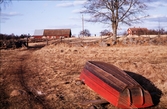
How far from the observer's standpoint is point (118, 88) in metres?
6.39

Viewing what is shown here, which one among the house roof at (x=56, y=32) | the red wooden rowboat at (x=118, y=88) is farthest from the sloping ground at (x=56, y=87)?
the house roof at (x=56, y=32)

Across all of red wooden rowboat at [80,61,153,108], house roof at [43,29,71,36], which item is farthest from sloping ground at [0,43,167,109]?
house roof at [43,29,71,36]

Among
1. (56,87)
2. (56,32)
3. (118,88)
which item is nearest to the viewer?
(118,88)

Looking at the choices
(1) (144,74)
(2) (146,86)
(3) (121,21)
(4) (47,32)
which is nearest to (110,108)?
(2) (146,86)

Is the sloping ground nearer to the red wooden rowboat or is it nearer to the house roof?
the red wooden rowboat

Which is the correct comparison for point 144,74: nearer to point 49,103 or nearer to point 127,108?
point 127,108

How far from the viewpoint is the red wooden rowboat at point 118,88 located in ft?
20.3

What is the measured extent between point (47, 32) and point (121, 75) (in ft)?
238

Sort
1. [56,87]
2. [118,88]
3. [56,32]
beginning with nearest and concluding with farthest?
[118,88]
[56,87]
[56,32]

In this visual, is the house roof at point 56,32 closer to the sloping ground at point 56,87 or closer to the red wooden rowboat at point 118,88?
the sloping ground at point 56,87

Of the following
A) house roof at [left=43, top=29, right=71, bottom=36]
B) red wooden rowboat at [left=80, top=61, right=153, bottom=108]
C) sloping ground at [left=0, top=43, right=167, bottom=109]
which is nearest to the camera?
red wooden rowboat at [left=80, top=61, right=153, bottom=108]

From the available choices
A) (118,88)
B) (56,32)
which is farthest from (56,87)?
(56,32)

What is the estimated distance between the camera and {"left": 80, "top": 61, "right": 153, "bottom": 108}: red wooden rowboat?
6188 mm

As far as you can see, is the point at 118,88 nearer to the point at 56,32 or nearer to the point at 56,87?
the point at 56,87
